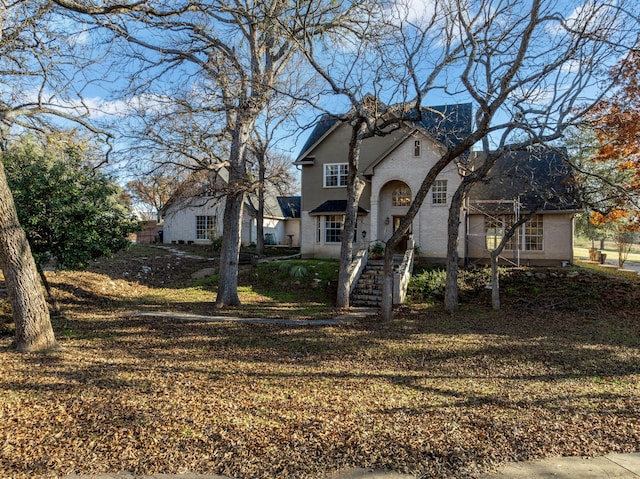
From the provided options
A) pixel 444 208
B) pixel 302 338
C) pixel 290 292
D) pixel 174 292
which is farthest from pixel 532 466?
pixel 444 208

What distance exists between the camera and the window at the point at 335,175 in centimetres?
2258

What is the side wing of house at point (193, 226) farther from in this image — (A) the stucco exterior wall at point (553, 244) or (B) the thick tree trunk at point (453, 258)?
(B) the thick tree trunk at point (453, 258)

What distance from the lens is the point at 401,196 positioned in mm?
21250

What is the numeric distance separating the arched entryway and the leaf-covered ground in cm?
1093

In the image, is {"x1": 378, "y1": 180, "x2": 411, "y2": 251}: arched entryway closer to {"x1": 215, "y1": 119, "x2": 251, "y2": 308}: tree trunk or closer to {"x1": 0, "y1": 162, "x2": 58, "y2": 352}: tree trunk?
{"x1": 215, "y1": 119, "x2": 251, "y2": 308}: tree trunk

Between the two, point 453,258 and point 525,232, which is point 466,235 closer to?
point 525,232

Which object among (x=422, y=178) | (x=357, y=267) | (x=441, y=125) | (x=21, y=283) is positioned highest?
(x=441, y=125)

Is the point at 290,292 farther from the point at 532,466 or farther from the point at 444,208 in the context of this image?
the point at 532,466

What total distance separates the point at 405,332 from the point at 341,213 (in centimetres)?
1221

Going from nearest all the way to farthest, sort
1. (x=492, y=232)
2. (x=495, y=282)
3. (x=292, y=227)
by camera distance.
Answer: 1. (x=495, y=282)
2. (x=492, y=232)
3. (x=292, y=227)

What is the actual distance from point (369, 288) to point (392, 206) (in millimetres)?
7190

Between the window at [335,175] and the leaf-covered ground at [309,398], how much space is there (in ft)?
43.5

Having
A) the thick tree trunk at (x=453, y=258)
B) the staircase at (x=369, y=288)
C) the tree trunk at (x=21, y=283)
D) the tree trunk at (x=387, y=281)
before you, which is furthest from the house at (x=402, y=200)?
the tree trunk at (x=21, y=283)

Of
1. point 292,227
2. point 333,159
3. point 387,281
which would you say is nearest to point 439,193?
point 333,159
